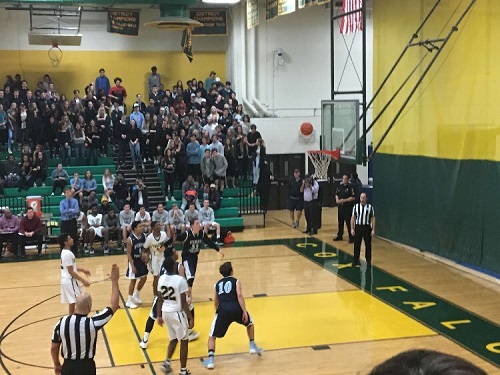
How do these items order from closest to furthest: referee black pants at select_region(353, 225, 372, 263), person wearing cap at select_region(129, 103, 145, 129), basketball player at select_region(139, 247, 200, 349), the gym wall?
basketball player at select_region(139, 247, 200, 349) < the gym wall < referee black pants at select_region(353, 225, 372, 263) < person wearing cap at select_region(129, 103, 145, 129)

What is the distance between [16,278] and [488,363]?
35.7 ft

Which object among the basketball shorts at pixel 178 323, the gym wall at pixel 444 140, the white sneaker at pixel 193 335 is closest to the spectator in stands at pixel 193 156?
the gym wall at pixel 444 140

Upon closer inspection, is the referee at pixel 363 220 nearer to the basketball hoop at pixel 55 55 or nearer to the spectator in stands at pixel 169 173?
the spectator in stands at pixel 169 173

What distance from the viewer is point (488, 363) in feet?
32.3

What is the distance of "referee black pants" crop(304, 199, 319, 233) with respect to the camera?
2086cm

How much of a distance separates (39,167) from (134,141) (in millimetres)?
3429

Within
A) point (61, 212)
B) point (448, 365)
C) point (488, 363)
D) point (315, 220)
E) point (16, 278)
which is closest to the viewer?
point (448, 365)

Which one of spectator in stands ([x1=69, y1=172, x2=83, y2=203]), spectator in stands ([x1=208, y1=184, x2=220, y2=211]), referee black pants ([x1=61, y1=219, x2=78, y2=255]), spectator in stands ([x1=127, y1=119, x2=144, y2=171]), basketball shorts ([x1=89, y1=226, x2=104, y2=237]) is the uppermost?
spectator in stands ([x1=127, y1=119, x2=144, y2=171])

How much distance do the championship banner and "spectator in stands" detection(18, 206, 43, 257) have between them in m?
10.9

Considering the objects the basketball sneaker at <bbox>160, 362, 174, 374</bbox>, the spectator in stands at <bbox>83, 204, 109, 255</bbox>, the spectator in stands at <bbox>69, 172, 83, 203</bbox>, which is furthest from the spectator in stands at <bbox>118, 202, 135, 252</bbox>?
the basketball sneaker at <bbox>160, 362, 174, 374</bbox>

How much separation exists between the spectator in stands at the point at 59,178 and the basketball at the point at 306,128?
9.72 metres

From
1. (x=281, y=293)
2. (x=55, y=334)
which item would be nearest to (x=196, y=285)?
(x=281, y=293)

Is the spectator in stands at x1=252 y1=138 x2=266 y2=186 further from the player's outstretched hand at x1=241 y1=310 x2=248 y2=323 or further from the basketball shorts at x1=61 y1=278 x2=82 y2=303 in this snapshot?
the player's outstretched hand at x1=241 y1=310 x2=248 y2=323

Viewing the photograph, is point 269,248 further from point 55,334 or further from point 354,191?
point 55,334
